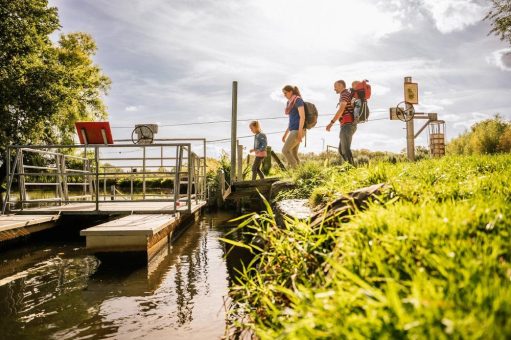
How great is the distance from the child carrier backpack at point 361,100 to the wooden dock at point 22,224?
6.13 meters

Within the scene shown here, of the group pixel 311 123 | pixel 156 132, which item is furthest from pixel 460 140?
pixel 156 132

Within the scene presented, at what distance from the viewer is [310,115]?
8266 mm

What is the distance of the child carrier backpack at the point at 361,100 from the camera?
7453 millimetres

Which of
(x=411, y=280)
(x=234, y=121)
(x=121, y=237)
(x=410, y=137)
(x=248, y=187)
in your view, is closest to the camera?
(x=411, y=280)

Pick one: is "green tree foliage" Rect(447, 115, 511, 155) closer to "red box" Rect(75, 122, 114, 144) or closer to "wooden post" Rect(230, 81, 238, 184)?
"wooden post" Rect(230, 81, 238, 184)

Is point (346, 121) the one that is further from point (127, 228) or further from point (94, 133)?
point (94, 133)

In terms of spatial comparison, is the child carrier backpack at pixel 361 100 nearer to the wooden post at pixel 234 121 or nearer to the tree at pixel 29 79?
the wooden post at pixel 234 121

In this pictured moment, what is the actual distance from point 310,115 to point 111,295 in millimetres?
5749


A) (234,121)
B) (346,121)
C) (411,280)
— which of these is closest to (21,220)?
(346,121)

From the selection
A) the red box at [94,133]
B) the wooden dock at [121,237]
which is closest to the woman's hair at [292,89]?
the red box at [94,133]

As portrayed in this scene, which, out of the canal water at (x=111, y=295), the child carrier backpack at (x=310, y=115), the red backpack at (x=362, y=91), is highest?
the red backpack at (x=362, y=91)

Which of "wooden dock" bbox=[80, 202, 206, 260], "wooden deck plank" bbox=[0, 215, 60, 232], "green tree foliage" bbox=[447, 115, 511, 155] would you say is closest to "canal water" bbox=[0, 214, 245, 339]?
"wooden dock" bbox=[80, 202, 206, 260]

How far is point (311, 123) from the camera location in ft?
27.1

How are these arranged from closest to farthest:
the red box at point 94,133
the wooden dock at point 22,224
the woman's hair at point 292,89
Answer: the wooden dock at point 22,224
the red box at point 94,133
the woman's hair at point 292,89
